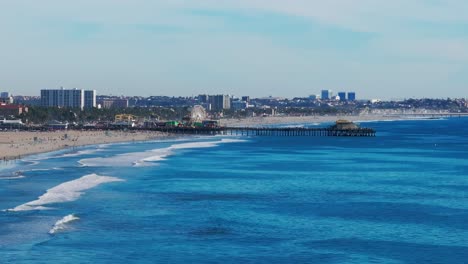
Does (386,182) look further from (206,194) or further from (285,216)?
(285,216)

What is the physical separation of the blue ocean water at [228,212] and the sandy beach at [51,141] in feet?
22.3

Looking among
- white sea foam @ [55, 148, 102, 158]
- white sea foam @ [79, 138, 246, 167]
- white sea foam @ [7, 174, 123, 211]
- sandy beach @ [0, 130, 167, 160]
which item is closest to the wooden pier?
sandy beach @ [0, 130, 167, 160]

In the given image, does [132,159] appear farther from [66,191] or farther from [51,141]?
[66,191]

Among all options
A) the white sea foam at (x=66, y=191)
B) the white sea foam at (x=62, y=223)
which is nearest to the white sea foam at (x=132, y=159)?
the white sea foam at (x=66, y=191)

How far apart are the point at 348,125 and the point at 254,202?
304 feet

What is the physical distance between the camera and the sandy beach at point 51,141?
243 feet

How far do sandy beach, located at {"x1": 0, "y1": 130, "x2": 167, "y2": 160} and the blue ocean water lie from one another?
6.80 m

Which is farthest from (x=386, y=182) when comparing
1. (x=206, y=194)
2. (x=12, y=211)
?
(x=12, y=211)

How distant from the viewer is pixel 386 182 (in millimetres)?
53531

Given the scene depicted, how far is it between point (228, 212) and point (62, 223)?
7.87m

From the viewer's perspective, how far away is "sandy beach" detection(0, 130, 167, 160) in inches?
2918

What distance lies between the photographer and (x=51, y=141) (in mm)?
91000

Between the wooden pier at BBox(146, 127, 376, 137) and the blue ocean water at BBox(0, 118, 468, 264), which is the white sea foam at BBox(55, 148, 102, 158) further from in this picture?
the wooden pier at BBox(146, 127, 376, 137)

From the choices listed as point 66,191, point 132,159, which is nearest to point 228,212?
point 66,191
